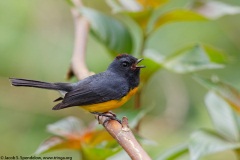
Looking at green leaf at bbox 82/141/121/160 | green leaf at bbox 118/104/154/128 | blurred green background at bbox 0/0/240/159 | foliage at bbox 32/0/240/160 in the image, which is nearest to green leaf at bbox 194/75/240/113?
foliage at bbox 32/0/240/160

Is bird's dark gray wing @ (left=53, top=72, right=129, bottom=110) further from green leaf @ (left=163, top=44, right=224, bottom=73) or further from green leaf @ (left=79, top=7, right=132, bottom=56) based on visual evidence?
green leaf @ (left=163, top=44, right=224, bottom=73)

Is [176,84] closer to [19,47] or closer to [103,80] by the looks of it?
[19,47]

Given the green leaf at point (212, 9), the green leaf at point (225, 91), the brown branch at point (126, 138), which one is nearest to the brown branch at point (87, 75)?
the brown branch at point (126, 138)

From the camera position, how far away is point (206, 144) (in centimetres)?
227

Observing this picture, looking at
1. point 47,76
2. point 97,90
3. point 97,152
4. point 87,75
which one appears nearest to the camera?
point 97,152

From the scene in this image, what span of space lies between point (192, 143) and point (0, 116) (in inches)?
116

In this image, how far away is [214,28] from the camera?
551cm

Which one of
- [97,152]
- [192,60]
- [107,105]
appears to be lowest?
[97,152]

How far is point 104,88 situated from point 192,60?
54 centimetres

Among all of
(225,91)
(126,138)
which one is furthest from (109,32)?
(126,138)

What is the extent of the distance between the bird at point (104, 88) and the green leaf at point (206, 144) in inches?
20.1

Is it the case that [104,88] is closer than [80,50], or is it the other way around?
[80,50]

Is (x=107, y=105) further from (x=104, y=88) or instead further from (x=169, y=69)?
(x=169, y=69)

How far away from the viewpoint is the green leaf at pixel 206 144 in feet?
7.23
